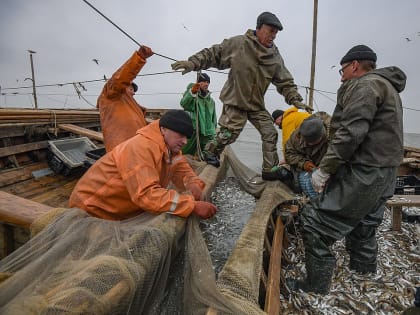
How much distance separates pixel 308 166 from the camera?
178 inches

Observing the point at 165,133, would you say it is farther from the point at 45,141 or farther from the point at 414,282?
the point at 45,141

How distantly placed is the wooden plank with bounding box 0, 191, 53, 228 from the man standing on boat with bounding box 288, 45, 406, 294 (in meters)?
3.05

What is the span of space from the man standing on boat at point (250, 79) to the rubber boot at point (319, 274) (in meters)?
1.89

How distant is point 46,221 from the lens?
2.20 meters

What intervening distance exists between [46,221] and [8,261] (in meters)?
0.43

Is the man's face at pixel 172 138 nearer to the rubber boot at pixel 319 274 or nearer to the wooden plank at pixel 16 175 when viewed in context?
the rubber boot at pixel 319 274

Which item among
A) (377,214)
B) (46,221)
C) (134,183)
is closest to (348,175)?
(377,214)

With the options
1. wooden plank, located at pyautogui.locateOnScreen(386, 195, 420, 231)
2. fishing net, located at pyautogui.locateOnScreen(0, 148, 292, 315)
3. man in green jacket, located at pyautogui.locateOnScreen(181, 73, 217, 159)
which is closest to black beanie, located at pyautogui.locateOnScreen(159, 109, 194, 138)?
fishing net, located at pyautogui.locateOnScreen(0, 148, 292, 315)

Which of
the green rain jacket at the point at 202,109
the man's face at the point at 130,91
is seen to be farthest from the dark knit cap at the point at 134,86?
the green rain jacket at the point at 202,109

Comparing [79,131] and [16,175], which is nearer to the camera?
[16,175]

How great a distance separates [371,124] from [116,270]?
10.1ft

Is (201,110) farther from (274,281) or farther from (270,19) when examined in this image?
(274,281)

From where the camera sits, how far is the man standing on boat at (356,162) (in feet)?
9.98

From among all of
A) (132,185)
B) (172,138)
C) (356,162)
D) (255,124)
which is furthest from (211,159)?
(132,185)
